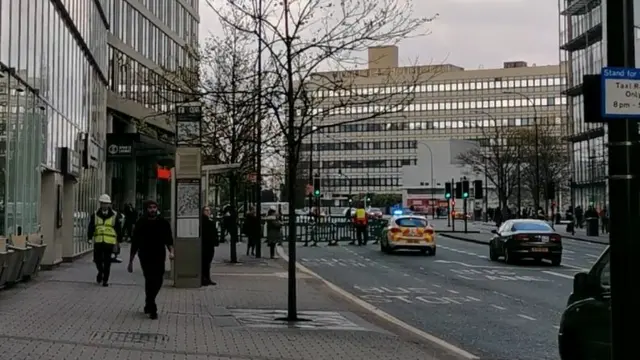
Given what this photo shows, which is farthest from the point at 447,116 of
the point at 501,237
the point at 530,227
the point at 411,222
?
the point at 530,227

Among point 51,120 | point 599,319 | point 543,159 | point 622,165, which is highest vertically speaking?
point 543,159

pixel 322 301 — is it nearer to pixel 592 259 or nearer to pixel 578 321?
pixel 578 321

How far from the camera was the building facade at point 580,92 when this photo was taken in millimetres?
69375

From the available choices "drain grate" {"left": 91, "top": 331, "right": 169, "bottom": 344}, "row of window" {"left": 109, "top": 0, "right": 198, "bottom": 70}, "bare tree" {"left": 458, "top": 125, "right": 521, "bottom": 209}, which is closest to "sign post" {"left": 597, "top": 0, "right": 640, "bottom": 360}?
"drain grate" {"left": 91, "top": 331, "right": 169, "bottom": 344}

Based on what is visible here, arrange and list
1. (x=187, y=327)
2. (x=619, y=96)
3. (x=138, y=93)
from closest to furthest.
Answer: (x=619, y=96) → (x=187, y=327) → (x=138, y=93)

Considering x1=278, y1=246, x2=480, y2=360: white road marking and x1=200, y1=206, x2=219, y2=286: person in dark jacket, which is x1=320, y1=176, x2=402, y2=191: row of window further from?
x1=200, y1=206, x2=219, y2=286: person in dark jacket

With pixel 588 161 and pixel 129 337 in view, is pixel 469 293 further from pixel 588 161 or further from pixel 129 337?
pixel 588 161

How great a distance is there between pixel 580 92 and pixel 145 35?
113ft

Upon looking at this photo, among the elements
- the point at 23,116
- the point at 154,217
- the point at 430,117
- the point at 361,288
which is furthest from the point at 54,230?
the point at 430,117

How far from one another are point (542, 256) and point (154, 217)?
1656 cm

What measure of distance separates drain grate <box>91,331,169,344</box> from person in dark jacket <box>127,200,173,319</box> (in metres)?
1.70

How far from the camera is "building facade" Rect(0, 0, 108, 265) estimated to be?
1697 cm

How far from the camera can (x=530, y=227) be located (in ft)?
89.6

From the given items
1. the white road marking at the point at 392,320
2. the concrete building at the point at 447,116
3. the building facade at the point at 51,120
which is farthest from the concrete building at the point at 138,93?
the concrete building at the point at 447,116
